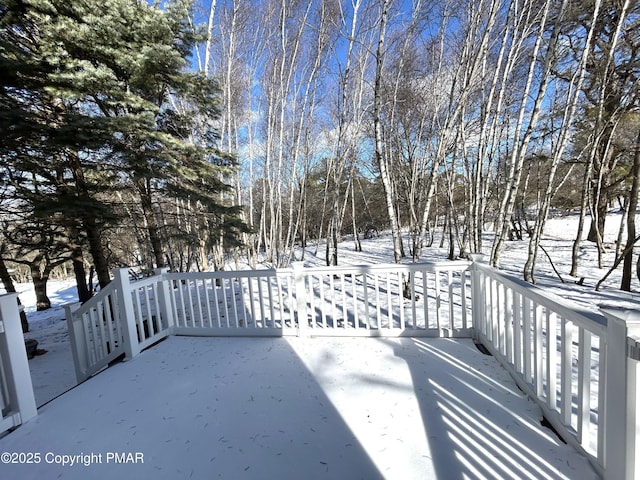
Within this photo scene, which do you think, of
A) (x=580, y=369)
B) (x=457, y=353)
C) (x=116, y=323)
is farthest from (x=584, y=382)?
(x=116, y=323)

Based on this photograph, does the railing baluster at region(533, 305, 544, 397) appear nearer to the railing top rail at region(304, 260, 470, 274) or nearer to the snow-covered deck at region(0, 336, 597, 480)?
the snow-covered deck at region(0, 336, 597, 480)

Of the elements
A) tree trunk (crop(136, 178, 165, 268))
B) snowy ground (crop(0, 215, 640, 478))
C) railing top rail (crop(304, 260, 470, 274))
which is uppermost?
tree trunk (crop(136, 178, 165, 268))

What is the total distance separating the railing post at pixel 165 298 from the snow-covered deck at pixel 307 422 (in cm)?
87

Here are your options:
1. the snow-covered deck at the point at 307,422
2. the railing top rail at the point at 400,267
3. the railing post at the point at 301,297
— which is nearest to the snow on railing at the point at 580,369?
the snow-covered deck at the point at 307,422

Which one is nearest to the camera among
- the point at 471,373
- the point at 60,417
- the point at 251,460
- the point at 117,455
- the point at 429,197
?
the point at 251,460

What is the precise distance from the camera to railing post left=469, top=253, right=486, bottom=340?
8.57 feet

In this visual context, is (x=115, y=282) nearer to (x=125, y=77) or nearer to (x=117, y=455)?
(x=117, y=455)

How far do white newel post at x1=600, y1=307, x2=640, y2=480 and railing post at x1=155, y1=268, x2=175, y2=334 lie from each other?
385cm

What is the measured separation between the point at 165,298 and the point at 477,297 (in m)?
3.61

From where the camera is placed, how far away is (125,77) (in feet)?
15.0

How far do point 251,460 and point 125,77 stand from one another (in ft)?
19.1

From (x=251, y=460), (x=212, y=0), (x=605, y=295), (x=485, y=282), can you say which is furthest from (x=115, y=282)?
(x=605, y=295)

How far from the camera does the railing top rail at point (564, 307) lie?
121cm

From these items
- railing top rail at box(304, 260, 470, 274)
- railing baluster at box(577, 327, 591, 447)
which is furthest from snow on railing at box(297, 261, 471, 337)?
railing baluster at box(577, 327, 591, 447)
